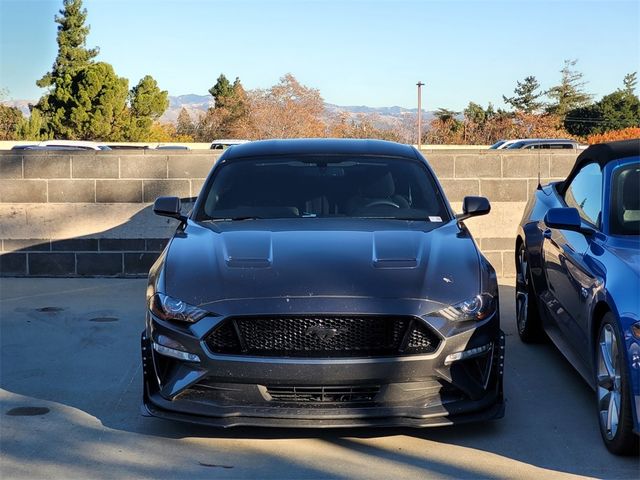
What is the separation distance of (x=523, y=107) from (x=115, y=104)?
38506mm

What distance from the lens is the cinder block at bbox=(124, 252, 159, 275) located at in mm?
9688

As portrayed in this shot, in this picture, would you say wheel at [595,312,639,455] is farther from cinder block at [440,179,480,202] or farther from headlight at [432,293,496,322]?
cinder block at [440,179,480,202]

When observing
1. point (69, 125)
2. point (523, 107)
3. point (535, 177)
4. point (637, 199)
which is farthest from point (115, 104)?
point (637, 199)

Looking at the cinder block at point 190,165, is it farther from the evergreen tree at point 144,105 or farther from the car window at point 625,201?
the evergreen tree at point 144,105

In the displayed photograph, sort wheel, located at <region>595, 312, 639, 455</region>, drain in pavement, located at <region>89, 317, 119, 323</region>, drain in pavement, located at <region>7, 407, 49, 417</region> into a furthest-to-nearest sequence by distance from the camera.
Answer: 1. drain in pavement, located at <region>89, 317, 119, 323</region>
2. drain in pavement, located at <region>7, 407, 49, 417</region>
3. wheel, located at <region>595, 312, 639, 455</region>

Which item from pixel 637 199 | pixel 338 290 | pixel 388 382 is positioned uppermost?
pixel 637 199

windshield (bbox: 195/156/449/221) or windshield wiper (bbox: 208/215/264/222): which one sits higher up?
windshield (bbox: 195/156/449/221)

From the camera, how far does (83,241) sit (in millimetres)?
9648

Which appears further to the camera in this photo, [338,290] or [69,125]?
[69,125]

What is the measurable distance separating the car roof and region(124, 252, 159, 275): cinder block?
380 centimetres

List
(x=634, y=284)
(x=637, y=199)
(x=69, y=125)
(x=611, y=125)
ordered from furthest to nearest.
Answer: (x=611, y=125) → (x=69, y=125) → (x=637, y=199) → (x=634, y=284)

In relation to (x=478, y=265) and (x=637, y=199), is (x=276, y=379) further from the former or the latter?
(x=637, y=199)

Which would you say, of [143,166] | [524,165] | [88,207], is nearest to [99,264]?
[88,207]

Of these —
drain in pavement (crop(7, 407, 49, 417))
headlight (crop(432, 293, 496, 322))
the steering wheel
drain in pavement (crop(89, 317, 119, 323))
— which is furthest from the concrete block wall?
headlight (crop(432, 293, 496, 322))
